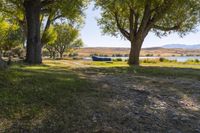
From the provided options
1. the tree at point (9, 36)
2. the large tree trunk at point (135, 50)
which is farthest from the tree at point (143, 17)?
the tree at point (9, 36)

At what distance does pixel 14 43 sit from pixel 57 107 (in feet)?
177

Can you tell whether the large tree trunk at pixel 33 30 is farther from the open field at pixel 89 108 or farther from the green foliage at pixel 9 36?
the green foliage at pixel 9 36

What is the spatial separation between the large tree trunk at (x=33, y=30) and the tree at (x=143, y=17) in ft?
22.0

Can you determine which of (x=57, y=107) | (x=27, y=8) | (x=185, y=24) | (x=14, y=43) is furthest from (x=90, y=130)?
(x=14, y=43)

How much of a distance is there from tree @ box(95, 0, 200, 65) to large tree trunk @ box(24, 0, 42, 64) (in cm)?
669

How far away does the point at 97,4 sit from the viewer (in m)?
32.2

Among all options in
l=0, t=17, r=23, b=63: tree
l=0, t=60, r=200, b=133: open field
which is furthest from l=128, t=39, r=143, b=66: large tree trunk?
l=0, t=17, r=23, b=63: tree

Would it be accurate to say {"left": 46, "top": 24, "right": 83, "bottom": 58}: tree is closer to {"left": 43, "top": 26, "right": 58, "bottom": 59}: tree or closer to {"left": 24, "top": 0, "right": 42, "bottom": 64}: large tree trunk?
{"left": 43, "top": 26, "right": 58, "bottom": 59}: tree

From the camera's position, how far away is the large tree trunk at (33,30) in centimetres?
2503

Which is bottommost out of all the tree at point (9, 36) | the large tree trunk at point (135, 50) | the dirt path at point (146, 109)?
the dirt path at point (146, 109)

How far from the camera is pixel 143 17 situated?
3017 centimetres

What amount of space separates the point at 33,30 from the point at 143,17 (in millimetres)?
9844

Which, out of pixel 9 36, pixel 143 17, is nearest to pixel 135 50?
pixel 143 17

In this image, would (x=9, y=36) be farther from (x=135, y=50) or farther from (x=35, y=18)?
(x=35, y=18)
